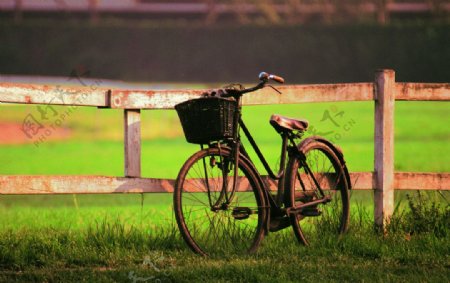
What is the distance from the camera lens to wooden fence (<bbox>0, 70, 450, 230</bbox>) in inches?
257

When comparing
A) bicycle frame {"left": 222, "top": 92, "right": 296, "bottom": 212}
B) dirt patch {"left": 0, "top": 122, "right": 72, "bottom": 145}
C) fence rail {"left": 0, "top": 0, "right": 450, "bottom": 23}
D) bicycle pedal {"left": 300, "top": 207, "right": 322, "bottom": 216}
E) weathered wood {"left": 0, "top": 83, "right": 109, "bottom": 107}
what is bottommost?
bicycle pedal {"left": 300, "top": 207, "right": 322, "bottom": 216}

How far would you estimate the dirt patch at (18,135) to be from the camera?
24375 millimetres

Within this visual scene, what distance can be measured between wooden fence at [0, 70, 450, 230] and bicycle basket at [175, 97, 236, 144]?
0.82m

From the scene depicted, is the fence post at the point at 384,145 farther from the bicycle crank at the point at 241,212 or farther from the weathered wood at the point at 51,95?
the weathered wood at the point at 51,95

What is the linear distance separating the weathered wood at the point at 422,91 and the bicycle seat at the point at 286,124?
107 cm

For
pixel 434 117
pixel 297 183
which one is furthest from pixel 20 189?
pixel 434 117

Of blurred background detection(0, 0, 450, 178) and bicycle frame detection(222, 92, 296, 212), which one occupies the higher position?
blurred background detection(0, 0, 450, 178)

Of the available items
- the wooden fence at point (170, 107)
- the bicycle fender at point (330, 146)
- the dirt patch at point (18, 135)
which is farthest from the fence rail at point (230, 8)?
the bicycle fender at point (330, 146)

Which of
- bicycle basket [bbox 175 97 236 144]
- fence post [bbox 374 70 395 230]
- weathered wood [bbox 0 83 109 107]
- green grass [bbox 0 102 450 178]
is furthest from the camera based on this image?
green grass [bbox 0 102 450 178]

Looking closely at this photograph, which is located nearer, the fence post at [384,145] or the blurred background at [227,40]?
the fence post at [384,145]

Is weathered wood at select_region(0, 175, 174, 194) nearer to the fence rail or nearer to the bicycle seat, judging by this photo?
the bicycle seat

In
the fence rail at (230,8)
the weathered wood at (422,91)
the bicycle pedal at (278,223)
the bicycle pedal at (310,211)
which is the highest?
the fence rail at (230,8)

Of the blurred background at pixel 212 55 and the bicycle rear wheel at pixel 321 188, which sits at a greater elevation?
the blurred background at pixel 212 55

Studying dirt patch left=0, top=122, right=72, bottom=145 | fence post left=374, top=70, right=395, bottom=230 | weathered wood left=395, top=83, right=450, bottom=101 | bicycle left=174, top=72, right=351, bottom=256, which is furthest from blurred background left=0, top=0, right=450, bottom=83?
bicycle left=174, top=72, right=351, bottom=256
